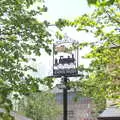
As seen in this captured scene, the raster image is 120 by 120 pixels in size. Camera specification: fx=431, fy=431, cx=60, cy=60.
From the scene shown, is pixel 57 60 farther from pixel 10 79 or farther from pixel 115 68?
pixel 10 79

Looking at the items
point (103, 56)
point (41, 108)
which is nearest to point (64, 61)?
point (103, 56)

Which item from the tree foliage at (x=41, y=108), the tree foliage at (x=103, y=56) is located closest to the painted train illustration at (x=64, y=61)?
the tree foliage at (x=103, y=56)

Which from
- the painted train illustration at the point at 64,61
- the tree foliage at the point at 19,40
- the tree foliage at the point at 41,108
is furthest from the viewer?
the tree foliage at the point at 41,108

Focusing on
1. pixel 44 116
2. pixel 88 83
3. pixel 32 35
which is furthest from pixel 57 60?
pixel 44 116

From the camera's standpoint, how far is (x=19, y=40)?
14.7 m

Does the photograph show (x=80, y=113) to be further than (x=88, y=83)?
Yes

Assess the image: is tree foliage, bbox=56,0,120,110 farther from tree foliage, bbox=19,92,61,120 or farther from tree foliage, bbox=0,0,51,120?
tree foliage, bbox=19,92,61,120

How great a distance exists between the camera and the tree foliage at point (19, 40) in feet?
46.1

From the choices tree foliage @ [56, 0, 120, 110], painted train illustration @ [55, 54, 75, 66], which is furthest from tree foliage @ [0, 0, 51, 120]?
painted train illustration @ [55, 54, 75, 66]

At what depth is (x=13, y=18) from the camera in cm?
1465

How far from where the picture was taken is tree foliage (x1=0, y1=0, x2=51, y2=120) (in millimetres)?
14039

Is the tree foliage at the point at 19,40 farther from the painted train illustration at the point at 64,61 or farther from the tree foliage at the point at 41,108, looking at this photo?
the tree foliage at the point at 41,108

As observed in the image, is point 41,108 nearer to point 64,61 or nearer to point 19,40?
point 64,61

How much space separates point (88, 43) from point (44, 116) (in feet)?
234
